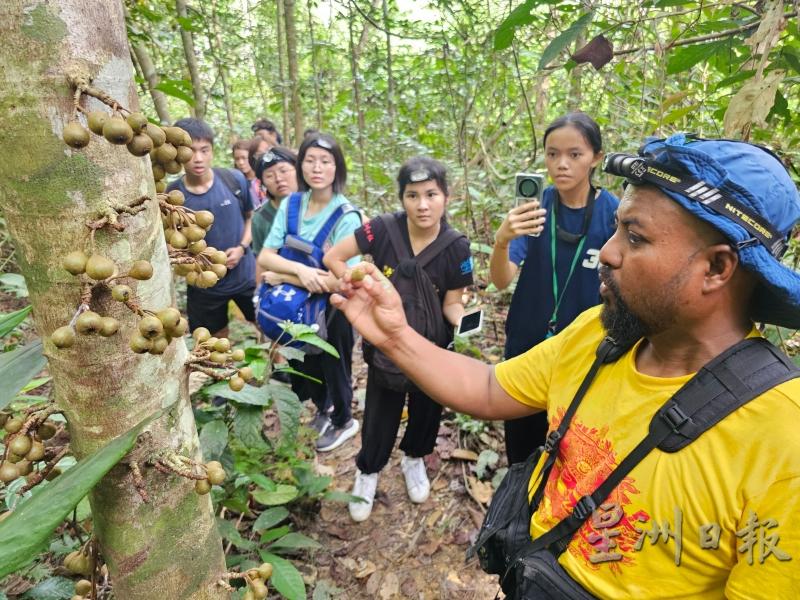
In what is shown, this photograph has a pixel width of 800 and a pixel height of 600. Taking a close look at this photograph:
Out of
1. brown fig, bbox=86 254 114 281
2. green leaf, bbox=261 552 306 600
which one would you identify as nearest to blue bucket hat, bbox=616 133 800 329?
brown fig, bbox=86 254 114 281

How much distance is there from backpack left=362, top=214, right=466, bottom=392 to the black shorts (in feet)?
5.50

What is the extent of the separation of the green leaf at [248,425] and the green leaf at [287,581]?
54 cm

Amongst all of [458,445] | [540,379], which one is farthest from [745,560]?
[458,445]

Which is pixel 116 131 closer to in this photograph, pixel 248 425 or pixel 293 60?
pixel 248 425

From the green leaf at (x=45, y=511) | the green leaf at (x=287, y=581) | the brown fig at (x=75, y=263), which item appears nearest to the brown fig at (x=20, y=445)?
the green leaf at (x=45, y=511)

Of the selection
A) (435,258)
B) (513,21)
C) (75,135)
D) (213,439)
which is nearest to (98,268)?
(75,135)

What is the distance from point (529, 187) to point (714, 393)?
1700 millimetres

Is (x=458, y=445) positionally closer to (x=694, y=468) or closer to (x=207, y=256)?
(x=694, y=468)

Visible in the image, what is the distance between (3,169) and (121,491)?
0.53 m

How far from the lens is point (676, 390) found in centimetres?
121

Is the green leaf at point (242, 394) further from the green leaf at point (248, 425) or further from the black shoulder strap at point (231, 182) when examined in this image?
the black shoulder strap at point (231, 182)

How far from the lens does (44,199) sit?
68 centimetres

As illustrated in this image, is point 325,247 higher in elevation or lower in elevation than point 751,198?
lower

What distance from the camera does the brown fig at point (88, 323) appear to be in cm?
68
